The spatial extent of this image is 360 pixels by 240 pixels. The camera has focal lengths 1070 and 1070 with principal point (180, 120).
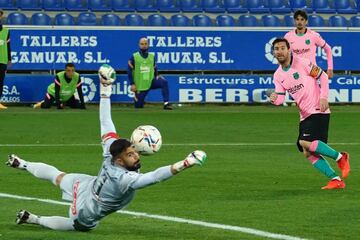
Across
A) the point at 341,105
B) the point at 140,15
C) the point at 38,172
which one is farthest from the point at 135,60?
the point at 38,172

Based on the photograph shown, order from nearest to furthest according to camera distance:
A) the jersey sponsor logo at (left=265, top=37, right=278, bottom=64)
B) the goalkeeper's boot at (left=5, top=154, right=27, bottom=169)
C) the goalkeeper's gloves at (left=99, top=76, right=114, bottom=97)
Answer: the goalkeeper's gloves at (left=99, top=76, right=114, bottom=97) < the goalkeeper's boot at (left=5, top=154, right=27, bottom=169) < the jersey sponsor logo at (left=265, top=37, right=278, bottom=64)

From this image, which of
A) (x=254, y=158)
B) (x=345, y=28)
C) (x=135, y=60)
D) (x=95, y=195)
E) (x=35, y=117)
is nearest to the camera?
(x=95, y=195)

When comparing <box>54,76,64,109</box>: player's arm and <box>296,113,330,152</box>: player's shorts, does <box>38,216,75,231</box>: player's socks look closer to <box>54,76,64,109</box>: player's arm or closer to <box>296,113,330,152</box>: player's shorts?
<box>296,113,330,152</box>: player's shorts

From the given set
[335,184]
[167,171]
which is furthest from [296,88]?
[167,171]

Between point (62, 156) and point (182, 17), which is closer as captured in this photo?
point (62, 156)

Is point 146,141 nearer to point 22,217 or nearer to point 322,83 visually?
point 22,217

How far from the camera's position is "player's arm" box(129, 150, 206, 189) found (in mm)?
7980

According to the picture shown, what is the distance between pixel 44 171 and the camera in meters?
10.2

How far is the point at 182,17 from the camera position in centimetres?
3050

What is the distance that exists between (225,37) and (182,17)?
83.2 inches

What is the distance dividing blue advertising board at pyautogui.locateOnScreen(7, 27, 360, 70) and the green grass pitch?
2093 millimetres

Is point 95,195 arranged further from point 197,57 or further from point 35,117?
point 197,57

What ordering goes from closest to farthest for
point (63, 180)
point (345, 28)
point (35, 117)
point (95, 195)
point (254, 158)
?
point (95, 195) → point (63, 180) → point (254, 158) → point (35, 117) → point (345, 28)

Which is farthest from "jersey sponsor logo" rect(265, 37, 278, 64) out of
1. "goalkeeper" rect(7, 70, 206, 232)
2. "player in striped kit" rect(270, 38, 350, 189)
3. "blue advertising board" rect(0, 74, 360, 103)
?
"goalkeeper" rect(7, 70, 206, 232)
